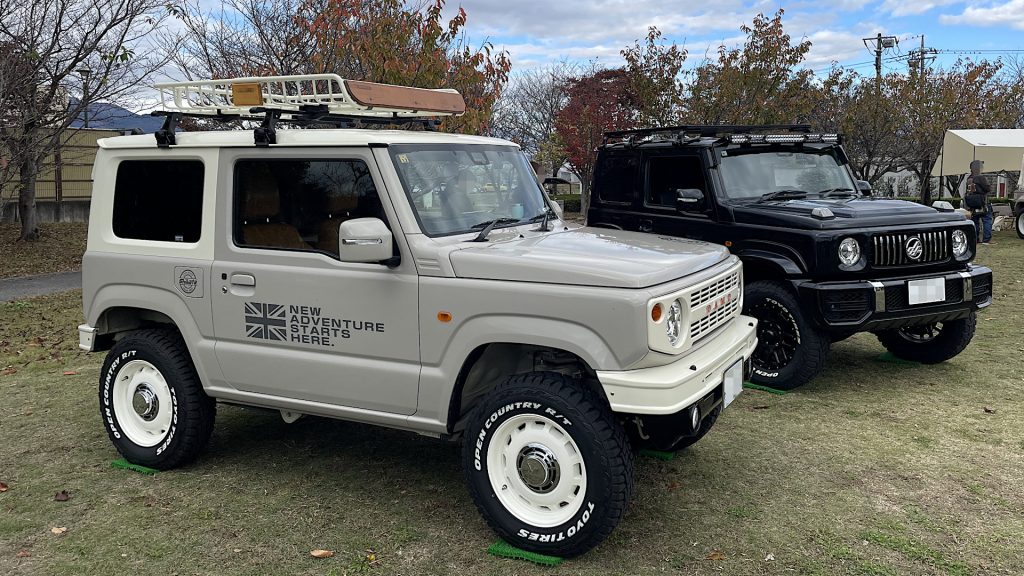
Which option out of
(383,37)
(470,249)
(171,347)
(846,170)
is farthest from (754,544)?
(383,37)

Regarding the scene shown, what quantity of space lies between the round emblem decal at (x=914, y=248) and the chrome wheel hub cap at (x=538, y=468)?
393 centimetres

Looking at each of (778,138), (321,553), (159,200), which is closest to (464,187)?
(159,200)

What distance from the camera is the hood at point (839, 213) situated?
6.35 m

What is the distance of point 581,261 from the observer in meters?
3.76

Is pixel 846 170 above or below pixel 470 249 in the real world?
above

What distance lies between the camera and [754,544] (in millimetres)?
3957

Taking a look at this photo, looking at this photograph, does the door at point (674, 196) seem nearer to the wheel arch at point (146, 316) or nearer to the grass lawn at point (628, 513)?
the grass lawn at point (628, 513)

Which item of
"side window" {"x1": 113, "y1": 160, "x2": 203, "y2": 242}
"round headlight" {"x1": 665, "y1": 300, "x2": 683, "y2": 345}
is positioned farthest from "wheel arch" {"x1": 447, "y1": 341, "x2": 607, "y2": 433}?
"side window" {"x1": 113, "y1": 160, "x2": 203, "y2": 242}

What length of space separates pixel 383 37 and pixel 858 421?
7.15 metres

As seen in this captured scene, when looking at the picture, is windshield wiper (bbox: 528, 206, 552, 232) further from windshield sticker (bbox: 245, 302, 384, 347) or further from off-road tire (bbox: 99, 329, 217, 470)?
off-road tire (bbox: 99, 329, 217, 470)

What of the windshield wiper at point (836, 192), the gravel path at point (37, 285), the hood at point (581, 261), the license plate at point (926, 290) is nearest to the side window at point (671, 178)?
the windshield wiper at point (836, 192)

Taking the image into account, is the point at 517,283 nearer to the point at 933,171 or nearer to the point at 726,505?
the point at 726,505

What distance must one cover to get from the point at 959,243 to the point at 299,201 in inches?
202

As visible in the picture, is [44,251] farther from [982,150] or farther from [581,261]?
[982,150]
